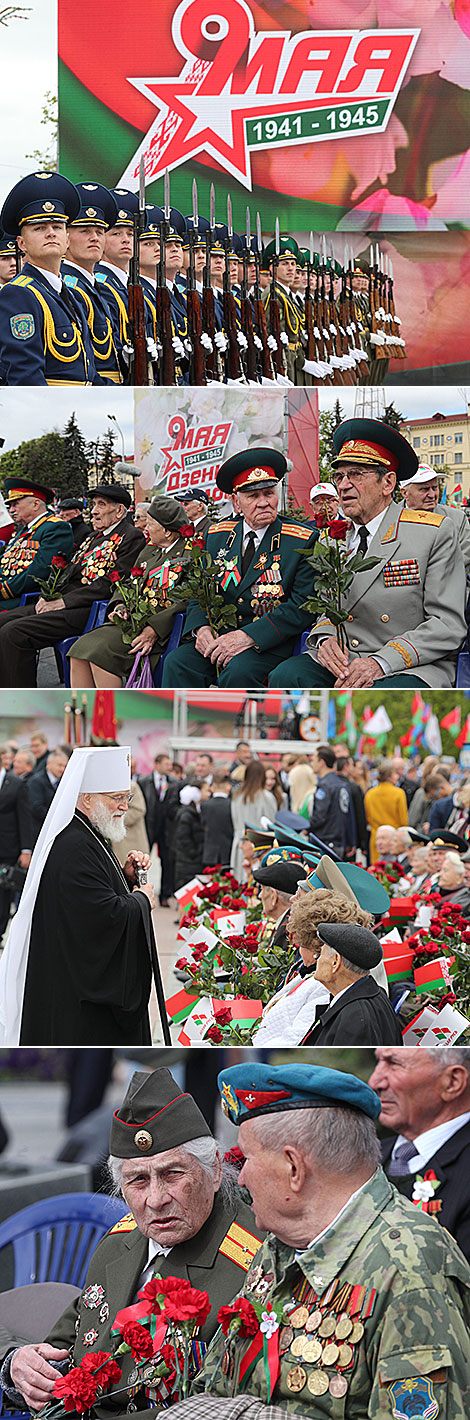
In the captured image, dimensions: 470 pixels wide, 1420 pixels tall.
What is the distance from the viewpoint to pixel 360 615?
4605 millimetres

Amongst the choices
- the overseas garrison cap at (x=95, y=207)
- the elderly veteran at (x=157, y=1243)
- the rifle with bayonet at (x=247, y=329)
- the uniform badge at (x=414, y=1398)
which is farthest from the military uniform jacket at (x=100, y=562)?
the uniform badge at (x=414, y=1398)

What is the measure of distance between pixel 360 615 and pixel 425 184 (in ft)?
11.1

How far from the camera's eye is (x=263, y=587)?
185 inches

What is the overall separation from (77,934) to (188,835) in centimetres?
380

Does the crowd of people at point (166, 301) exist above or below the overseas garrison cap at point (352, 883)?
above

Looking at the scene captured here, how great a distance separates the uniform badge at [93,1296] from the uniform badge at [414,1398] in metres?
0.70

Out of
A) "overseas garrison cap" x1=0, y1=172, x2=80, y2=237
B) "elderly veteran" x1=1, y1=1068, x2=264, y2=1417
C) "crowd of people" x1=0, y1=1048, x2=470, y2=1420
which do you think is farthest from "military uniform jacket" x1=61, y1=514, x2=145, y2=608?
"elderly veteran" x1=1, y1=1068, x2=264, y2=1417

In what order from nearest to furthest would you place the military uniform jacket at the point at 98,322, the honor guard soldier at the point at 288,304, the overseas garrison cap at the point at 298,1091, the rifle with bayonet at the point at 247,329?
the overseas garrison cap at the point at 298,1091 < the military uniform jacket at the point at 98,322 < the rifle with bayonet at the point at 247,329 < the honor guard soldier at the point at 288,304

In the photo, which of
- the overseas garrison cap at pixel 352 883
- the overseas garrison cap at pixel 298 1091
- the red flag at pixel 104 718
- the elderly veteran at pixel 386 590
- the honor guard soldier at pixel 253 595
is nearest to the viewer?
the overseas garrison cap at pixel 298 1091

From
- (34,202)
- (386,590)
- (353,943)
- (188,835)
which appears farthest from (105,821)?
(188,835)

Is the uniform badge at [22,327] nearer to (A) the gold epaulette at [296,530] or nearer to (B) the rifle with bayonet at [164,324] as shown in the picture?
(B) the rifle with bayonet at [164,324]

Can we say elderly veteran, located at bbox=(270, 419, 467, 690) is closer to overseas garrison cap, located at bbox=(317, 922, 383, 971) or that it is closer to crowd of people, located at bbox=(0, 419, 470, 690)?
crowd of people, located at bbox=(0, 419, 470, 690)

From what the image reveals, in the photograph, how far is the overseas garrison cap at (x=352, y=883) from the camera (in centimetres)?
342

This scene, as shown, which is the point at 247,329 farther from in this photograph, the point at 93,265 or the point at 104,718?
the point at 104,718
